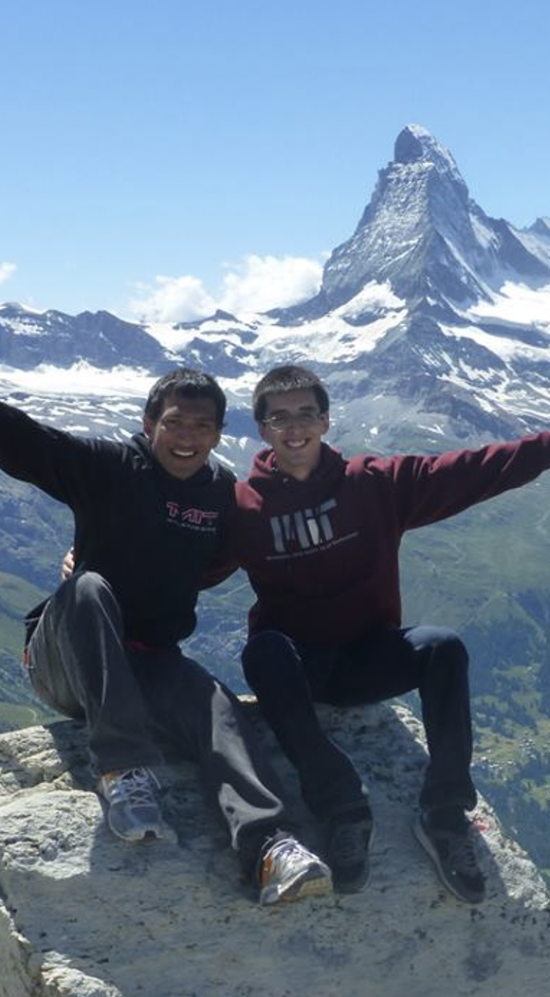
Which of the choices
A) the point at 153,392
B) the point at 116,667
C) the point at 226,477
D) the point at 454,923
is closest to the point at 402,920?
the point at 454,923

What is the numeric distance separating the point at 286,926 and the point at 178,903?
2.58ft

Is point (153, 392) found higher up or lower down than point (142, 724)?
higher up

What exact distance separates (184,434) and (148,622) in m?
1.53

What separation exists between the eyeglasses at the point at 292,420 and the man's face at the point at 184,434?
0.68 m

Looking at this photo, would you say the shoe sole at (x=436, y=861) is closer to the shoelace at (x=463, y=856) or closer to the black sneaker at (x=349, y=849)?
the shoelace at (x=463, y=856)

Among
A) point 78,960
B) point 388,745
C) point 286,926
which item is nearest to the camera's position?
point 78,960

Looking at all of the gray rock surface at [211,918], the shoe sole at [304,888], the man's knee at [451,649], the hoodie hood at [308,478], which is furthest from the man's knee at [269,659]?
the shoe sole at [304,888]

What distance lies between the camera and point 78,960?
7.81 metres

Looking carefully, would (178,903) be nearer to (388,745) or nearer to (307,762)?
(307,762)

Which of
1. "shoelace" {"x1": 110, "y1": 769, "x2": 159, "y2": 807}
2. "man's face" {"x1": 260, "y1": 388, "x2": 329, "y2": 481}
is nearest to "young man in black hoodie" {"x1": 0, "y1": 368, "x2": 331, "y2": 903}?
"shoelace" {"x1": 110, "y1": 769, "x2": 159, "y2": 807}

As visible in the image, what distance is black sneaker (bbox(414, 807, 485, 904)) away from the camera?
8.86 meters

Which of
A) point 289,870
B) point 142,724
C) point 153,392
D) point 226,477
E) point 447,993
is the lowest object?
point 447,993

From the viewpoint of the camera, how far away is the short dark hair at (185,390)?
968cm

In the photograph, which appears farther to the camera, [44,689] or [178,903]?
[44,689]
